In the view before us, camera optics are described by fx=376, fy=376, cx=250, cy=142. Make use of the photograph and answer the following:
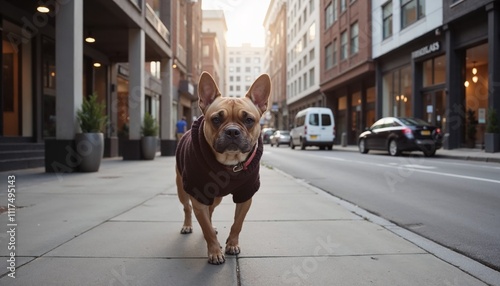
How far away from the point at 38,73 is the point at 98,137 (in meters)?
4.55

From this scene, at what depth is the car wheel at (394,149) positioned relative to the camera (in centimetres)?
1673

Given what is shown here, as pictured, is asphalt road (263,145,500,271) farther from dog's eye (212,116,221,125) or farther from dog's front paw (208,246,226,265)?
dog's eye (212,116,221,125)

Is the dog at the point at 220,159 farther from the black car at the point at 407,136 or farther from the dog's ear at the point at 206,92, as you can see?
the black car at the point at 407,136

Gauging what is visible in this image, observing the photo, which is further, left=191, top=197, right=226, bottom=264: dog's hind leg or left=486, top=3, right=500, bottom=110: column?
left=486, top=3, right=500, bottom=110: column

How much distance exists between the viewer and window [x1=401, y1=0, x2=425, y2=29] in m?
21.6

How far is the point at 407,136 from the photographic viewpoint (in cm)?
1608

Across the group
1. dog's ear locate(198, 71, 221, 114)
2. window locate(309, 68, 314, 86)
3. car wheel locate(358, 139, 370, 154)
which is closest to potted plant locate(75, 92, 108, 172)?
dog's ear locate(198, 71, 221, 114)

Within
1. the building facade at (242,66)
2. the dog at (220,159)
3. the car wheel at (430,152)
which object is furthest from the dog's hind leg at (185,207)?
the building facade at (242,66)

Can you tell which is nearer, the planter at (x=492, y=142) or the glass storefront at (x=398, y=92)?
the planter at (x=492, y=142)

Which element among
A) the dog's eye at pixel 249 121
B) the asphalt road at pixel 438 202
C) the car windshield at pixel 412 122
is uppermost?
the car windshield at pixel 412 122

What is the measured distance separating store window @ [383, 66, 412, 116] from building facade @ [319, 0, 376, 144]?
1.94 meters

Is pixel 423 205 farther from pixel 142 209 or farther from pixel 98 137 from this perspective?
pixel 98 137

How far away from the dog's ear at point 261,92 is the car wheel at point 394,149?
14.7 metres

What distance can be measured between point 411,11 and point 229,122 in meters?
23.3
